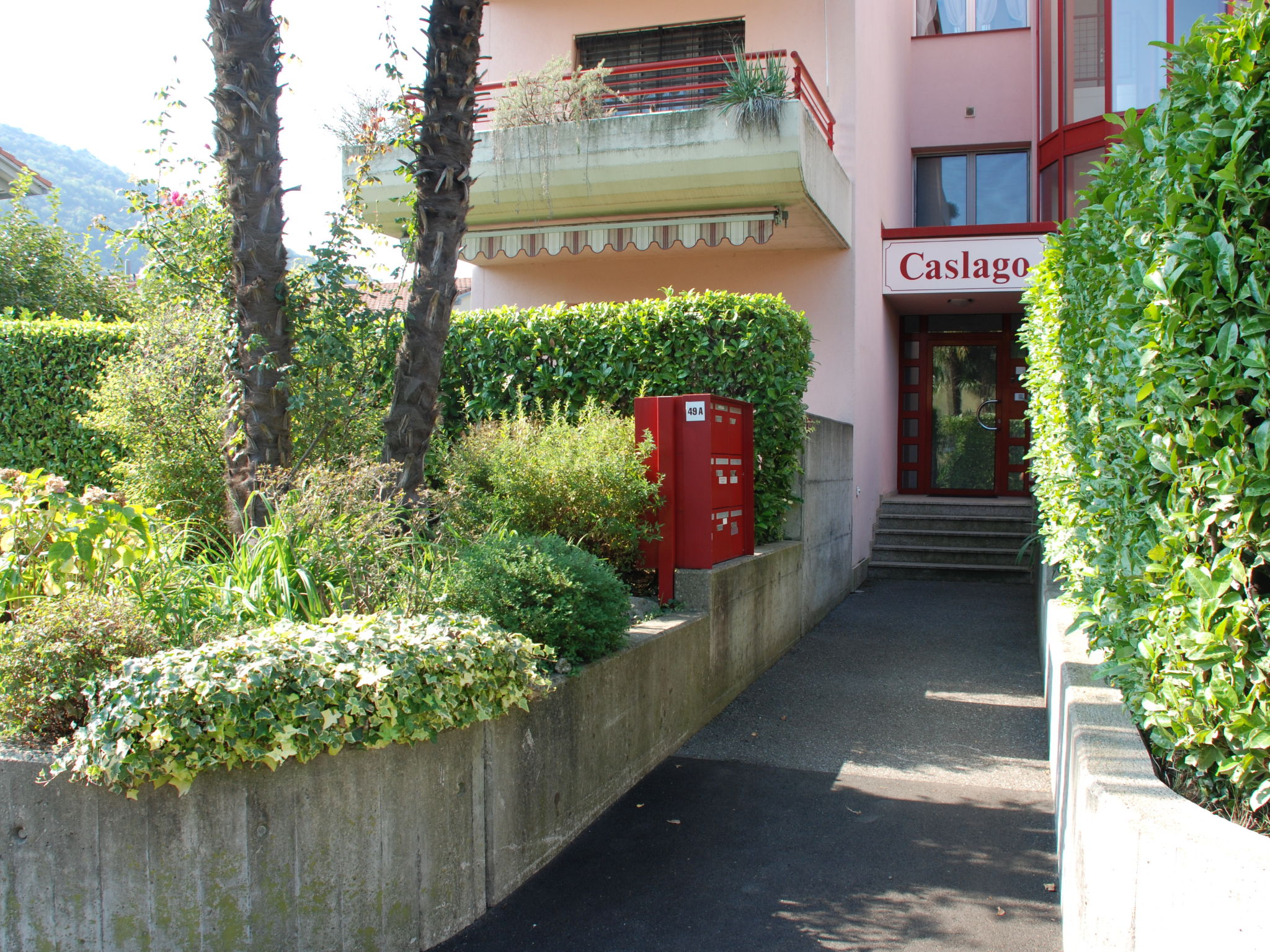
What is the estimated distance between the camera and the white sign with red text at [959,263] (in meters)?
11.8

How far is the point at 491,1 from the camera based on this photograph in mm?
12547

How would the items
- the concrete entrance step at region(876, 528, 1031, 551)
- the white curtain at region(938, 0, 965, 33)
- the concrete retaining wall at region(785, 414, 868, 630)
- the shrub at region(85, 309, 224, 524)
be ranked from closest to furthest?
the shrub at region(85, 309, 224, 524)
the concrete retaining wall at region(785, 414, 868, 630)
the concrete entrance step at region(876, 528, 1031, 551)
the white curtain at region(938, 0, 965, 33)

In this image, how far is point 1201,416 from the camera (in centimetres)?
263

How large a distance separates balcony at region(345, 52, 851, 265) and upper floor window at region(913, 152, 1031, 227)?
4.80 metres

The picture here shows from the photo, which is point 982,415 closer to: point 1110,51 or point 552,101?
point 1110,51

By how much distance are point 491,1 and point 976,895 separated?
12377 mm

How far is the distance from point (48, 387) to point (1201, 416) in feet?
30.3

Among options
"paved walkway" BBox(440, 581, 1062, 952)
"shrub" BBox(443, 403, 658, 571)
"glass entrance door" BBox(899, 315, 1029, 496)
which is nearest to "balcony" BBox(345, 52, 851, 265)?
"shrub" BBox(443, 403, 658, 571)

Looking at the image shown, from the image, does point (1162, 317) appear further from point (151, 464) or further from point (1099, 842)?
point (151, 464)

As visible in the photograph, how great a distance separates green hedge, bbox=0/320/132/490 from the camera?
8.63 metres

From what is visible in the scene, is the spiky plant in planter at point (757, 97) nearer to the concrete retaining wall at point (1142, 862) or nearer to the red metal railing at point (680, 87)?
the red metal railing at point (680, 87)

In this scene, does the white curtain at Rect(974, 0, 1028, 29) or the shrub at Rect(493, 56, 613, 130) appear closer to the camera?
the shrub at Rect(493, 56, 613, 130)

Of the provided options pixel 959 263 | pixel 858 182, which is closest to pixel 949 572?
pixel 959 263

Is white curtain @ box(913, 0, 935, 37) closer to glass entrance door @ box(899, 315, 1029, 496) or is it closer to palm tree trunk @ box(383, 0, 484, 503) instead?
glass entrance door @ box(899, 315, 1029, 496)
